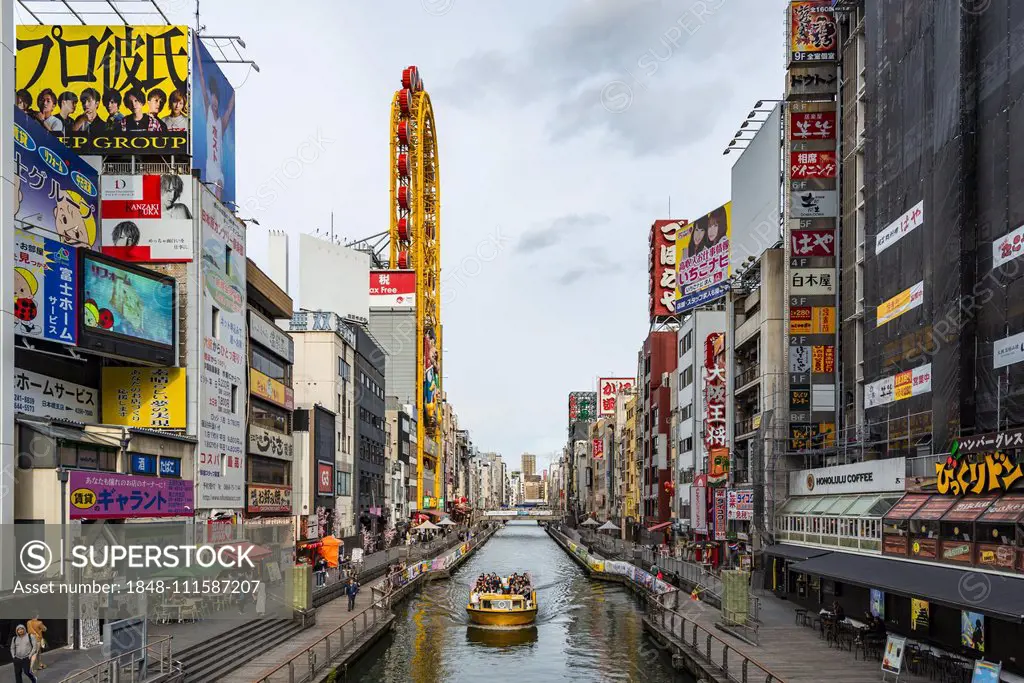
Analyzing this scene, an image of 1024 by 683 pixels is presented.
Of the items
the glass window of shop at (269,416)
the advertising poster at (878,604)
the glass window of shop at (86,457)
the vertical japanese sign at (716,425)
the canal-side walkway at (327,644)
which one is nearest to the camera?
the canal-side walkway at (327,644)

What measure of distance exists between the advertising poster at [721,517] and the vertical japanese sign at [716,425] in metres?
1.68

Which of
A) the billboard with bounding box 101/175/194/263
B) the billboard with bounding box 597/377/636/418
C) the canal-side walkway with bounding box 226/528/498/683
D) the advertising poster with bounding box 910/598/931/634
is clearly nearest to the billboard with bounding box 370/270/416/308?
the billboard with bounding box 597/377/636/418

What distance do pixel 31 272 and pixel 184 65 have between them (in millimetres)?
17546

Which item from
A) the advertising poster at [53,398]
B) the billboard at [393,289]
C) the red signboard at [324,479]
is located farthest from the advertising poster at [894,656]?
the billboard at [393,289]

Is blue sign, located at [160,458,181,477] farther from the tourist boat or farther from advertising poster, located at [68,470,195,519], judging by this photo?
the tourist boat

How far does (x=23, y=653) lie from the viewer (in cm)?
2434

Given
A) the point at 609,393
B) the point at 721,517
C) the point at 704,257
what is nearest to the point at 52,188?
the point at 721,517

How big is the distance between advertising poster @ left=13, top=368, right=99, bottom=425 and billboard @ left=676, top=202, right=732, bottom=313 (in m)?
45.6

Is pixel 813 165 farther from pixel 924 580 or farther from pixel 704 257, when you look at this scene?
pixel 924 580

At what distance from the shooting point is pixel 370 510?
10094cm

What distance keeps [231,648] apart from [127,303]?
16038 mm

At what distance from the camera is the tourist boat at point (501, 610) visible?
167 feet

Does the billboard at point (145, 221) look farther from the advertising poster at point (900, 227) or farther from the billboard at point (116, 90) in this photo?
the advertising poster at point (900, 227)

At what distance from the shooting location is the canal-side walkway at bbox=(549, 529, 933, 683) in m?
30.6
